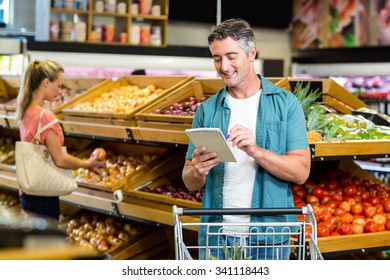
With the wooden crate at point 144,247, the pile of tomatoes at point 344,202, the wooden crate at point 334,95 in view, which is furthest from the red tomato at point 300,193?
the wooden crate at point 144,247

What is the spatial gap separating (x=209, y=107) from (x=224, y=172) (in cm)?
27

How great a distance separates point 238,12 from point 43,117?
28.3 ft

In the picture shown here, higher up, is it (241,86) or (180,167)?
(241,86)

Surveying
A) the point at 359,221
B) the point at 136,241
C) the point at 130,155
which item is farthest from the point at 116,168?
the point at 359,221

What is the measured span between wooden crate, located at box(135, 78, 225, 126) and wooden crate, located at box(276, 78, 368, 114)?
577 millimetres

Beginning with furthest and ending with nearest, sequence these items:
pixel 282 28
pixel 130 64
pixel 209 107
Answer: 1. pixel 282 28
2. pixel 130 64
3. pixel 209 107

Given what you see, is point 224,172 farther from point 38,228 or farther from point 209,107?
point 38,228

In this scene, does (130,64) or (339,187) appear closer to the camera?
(339,187)

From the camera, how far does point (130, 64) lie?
928 cm

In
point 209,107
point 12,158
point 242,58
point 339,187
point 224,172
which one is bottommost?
point 12,158

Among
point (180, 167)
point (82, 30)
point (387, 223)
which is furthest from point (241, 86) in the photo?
point (82, 30)

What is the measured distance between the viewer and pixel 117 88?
6023mm

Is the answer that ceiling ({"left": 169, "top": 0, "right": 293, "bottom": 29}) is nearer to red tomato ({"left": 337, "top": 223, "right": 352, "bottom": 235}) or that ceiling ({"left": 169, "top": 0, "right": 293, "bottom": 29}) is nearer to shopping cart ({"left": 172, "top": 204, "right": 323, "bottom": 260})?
red tomato ({"left": 337, "top": 223, "right": 352, "bottom": 235})

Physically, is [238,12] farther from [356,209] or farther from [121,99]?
[356,209]
